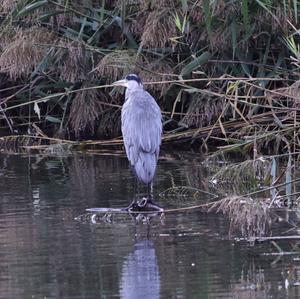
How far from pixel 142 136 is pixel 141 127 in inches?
4.0

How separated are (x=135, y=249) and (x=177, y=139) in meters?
5.29

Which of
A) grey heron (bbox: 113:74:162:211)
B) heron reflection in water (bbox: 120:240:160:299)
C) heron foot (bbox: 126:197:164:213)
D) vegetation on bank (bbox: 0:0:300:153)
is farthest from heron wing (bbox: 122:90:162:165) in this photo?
heron reflection in water (bbox: 120:240:160:299)

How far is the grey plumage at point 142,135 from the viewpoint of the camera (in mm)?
8383

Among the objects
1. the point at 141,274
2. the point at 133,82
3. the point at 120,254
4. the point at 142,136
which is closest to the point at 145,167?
the point at 142,136

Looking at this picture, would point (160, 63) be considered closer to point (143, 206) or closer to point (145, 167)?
point (145, 167)

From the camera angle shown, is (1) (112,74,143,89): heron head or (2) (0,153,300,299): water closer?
(2) (0,153,300,299): water

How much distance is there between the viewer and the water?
224 inches

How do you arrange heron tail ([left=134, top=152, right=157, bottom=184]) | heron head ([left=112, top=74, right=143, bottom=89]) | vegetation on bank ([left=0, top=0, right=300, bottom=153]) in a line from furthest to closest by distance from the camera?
vegetation on bank ([left=0, top=0, right=300, bottom=153])
heron head ([left=112, top=74, right=143, bottom=89])
heron tail ([left=134, top=152, right=157, bottom=184])

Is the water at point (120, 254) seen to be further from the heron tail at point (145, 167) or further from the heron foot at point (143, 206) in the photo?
the heron tail at point (145, 167)

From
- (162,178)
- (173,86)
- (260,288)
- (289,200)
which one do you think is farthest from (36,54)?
(260,288)

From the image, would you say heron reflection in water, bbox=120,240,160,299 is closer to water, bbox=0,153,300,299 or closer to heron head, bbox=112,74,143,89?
water, bbox=0,153,300,299

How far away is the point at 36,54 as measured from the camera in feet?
38.2

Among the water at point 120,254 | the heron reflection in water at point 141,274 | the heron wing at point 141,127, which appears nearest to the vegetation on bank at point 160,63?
the heron wing at point 141,127

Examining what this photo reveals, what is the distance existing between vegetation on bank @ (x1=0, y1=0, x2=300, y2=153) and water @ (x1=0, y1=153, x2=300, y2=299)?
1.80m
